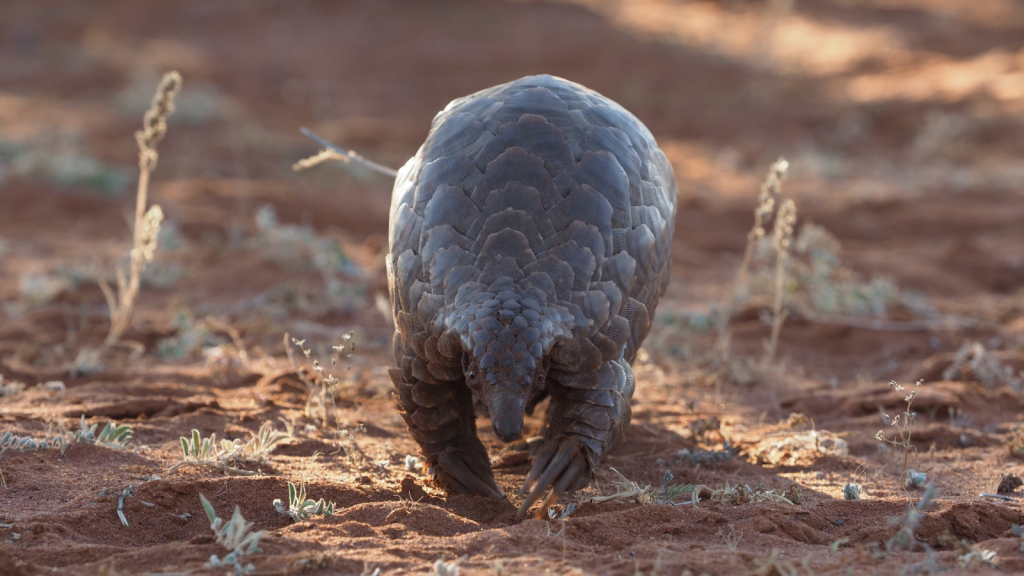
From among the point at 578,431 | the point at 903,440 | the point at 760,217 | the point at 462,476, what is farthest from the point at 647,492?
the point at 760,217

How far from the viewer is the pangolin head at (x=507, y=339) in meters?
3.18

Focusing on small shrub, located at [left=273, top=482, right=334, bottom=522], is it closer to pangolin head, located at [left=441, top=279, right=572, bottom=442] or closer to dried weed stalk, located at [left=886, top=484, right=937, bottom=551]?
pangolin head, located at [left=441, top=279, right=572, bottom=442]

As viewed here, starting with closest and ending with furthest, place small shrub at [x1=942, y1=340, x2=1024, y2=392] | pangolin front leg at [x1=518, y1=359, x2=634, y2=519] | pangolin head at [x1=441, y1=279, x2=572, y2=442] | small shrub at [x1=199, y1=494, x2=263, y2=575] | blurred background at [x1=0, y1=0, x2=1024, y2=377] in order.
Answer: small shrub at [x1=199, y1=494, x2=263, y2=575] < pangolin head at [x1=441, y1=279, x2=572, y2=442] < pangolin front leg at [x1=518, y1=359, x2=634, y2=519] < small shrub at [x1=942, y1=340, x2=1024, y2=392] < blurred background at [x1=0, y1=0, x2=1024, y2=377]

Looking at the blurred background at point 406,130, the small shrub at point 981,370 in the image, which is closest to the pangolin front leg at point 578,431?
the small shrub at point 981,370

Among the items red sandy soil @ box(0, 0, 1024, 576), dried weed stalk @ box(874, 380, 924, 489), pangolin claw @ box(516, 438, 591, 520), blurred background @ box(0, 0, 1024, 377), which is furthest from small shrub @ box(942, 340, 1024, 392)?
pangolin claw @ box(516, 438, 591, 520)

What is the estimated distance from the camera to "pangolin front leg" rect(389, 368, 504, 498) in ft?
12.1

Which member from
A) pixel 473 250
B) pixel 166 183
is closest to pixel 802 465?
pixel 473 250

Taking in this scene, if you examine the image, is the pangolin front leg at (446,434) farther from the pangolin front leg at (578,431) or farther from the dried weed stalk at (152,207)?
the dried weed stalk at (152,207)

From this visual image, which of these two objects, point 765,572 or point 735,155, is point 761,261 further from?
point 765,572

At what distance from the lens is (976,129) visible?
13.4 m

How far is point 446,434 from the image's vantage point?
378 cm

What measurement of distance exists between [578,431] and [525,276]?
2.01 ft

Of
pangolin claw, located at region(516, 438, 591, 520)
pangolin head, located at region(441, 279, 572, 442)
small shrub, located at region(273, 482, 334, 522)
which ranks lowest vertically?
small shrub, located at region(273, 482, 334, 522)

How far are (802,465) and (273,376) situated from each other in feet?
8.64
